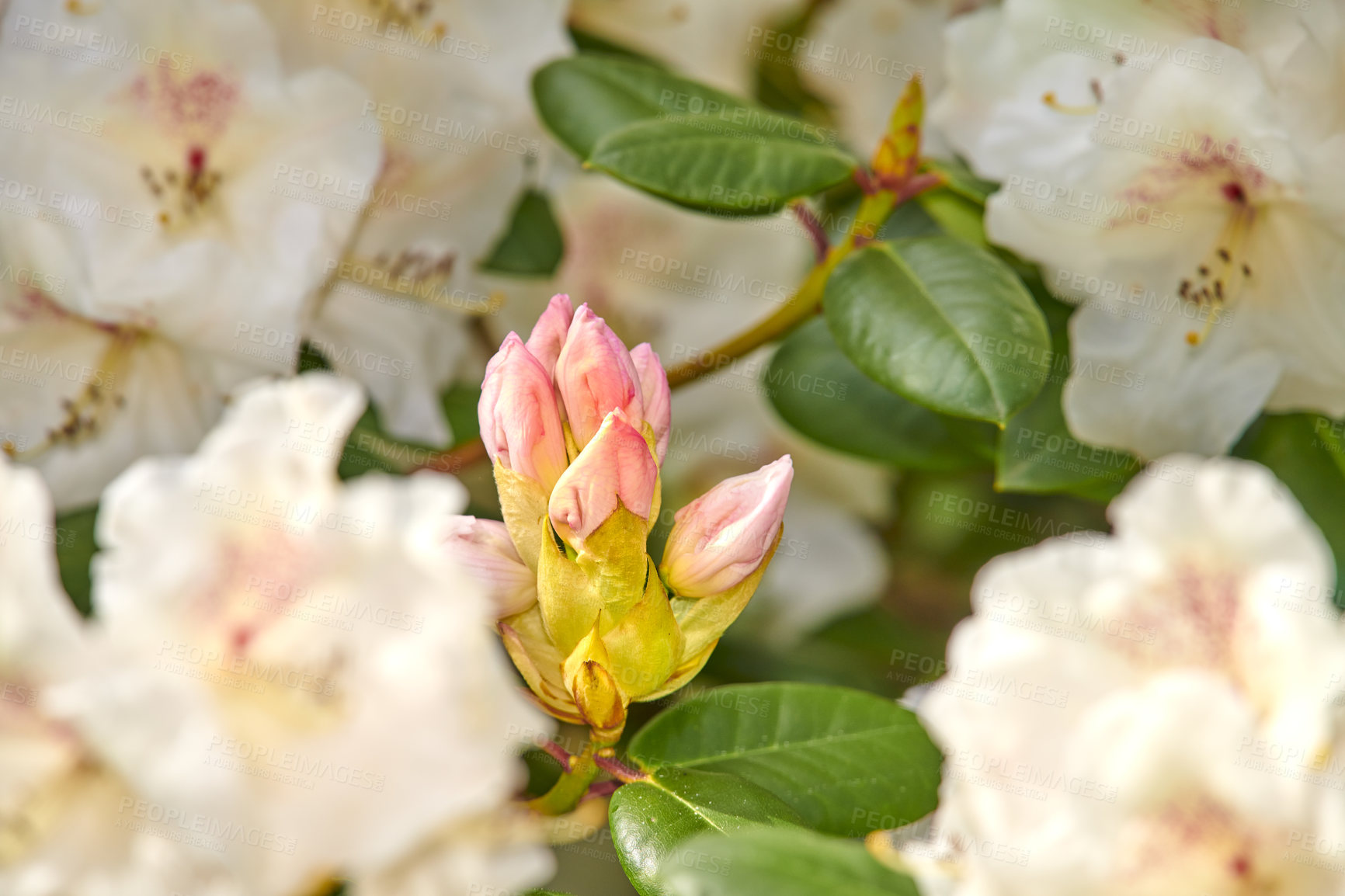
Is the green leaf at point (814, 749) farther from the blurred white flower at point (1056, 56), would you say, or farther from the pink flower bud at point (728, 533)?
the blurred white flower at point (1056, 56)

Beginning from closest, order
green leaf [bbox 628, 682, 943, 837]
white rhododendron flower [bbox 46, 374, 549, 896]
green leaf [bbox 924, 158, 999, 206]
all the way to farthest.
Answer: white rhododendron flower [bbox 46, 374, 549, 896], green leaf [bbox 628, 682, 943, 837], green leaf [bbox 924, 158, 999, 206]

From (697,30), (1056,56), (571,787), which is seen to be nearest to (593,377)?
(571,787)

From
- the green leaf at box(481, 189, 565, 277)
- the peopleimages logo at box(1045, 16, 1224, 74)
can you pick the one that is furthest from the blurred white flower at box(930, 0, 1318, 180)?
the green leaf at box(481, 189, 565, 277)

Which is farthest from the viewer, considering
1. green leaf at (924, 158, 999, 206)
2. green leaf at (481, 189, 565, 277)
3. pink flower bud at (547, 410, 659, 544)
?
green leaf at (481, 189, 565, 277)

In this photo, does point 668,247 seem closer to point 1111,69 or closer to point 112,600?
point 1111,69

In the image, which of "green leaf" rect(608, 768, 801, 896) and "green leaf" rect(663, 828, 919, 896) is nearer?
"green leaf" rect(663, 828, 919, 896)

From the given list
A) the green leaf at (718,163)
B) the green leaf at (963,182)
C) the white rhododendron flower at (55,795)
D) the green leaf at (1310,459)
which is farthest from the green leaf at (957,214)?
the white rhododendron flower at (55,795)

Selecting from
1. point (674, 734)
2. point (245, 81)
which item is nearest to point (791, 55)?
A: point (245, 81)

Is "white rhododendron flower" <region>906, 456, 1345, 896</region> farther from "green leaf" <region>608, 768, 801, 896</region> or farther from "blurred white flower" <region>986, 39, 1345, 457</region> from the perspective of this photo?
"blurred white flower" <region>986, 39, 1345, 457</region>
